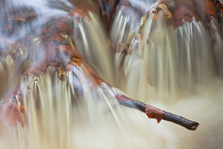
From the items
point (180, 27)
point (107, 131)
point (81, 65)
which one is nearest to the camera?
point (107, 131)

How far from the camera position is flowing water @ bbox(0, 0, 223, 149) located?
95cm

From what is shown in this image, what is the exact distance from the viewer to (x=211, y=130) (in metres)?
0.99

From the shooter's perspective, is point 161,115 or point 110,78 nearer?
→ point 161,115

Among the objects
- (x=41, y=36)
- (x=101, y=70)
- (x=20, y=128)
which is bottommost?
(x=20, y=128)

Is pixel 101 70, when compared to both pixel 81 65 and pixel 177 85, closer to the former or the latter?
pixel 81 65

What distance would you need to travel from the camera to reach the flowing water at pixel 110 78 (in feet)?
3.12

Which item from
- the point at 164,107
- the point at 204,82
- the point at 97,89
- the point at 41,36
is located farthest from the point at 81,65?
the point at 204,82

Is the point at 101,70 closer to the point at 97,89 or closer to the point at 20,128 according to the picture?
the point at 97,89

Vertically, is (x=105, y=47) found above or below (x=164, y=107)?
above

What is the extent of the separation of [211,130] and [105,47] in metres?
0.53

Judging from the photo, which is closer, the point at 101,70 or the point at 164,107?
the point at 164,107

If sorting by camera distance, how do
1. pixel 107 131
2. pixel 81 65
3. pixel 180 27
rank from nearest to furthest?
pixel 107 131 → pixel 81 65 → pixel 180 27

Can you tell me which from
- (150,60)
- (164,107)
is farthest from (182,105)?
(150,60)

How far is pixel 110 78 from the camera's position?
45.4 inches
